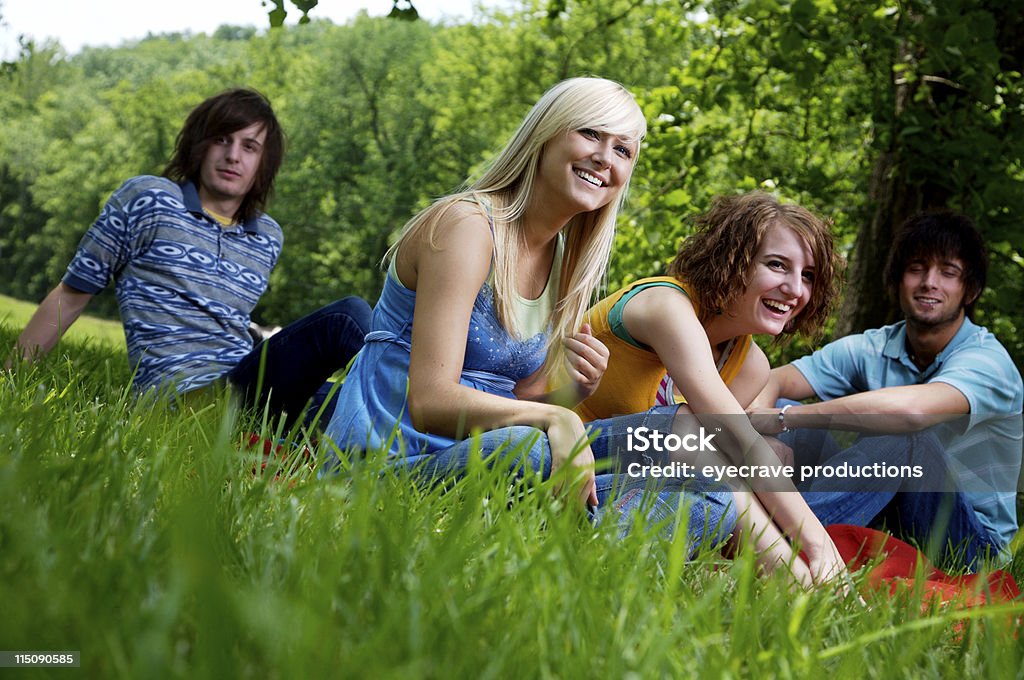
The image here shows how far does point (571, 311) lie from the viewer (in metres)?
3.10

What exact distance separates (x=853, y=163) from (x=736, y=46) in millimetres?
1169

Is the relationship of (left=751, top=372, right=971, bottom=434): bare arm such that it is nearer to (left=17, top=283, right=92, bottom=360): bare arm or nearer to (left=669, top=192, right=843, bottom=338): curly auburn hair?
(left=669, top=192, right=843, bottom=338): curly auburn hair

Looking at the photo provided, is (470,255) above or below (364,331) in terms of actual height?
above

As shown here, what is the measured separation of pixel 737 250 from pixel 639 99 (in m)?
4.26

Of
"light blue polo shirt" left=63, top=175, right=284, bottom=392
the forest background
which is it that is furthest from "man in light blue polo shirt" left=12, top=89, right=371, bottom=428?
the forest background

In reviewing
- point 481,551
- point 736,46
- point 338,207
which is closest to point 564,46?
point 338,207

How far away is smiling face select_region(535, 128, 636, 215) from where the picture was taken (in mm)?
2885

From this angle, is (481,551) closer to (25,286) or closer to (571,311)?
(571,311)

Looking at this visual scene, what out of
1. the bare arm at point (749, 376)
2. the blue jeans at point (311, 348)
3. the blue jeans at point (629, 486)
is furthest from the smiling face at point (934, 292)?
the blue jeans at point (311, 348)

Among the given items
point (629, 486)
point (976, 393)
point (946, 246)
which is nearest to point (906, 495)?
point (976, 393)

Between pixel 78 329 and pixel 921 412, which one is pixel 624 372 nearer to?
pixel 921 412

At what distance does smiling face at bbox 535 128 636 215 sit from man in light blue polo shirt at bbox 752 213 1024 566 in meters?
1.26

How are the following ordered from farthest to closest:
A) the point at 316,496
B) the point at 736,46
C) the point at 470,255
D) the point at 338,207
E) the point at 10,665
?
the point at 338,207 → the point at 736,46 → the point at 470,255 → the point at 316,496 → the point at 10,665

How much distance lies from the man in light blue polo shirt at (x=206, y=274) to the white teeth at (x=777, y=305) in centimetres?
149
